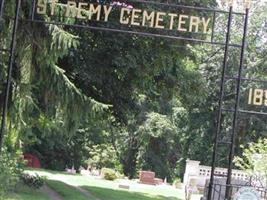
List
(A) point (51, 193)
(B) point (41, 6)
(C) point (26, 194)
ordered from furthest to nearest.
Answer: (A) point (51, 193)
(C) point (26, 194)
(B) point (41, 6)

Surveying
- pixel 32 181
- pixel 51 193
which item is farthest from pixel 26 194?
pixel 51 193

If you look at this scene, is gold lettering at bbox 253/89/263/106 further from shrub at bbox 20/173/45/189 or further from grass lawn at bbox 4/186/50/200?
shrub at bbox 20/173/45/189

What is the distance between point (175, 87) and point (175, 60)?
4.69 ft

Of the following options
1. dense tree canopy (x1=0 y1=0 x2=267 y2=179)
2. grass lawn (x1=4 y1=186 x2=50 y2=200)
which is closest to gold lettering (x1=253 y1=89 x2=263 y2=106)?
dense tree canopy (x1=0 y1=0 x2=267 y2=179)

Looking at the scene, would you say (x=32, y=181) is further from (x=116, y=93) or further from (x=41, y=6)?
(x=41, y=6)

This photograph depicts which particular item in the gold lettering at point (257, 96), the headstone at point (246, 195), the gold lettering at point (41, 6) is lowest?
the headstone at point (246, 195)

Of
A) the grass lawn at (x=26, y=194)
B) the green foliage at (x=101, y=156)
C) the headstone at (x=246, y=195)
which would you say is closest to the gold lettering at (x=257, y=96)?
the headstone at (x=246, y=195)

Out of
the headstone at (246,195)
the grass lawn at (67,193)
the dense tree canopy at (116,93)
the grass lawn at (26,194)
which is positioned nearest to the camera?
the headstone at (246,195)

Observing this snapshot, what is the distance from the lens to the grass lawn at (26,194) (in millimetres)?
16959

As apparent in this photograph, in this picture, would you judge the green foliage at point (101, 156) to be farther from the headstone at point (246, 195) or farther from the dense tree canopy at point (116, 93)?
the headstone at point (246, 195)

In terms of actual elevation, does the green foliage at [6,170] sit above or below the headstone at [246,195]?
below

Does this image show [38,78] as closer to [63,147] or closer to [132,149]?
[63,147]

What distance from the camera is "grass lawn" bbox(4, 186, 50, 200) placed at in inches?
668

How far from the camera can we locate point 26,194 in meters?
18.5
